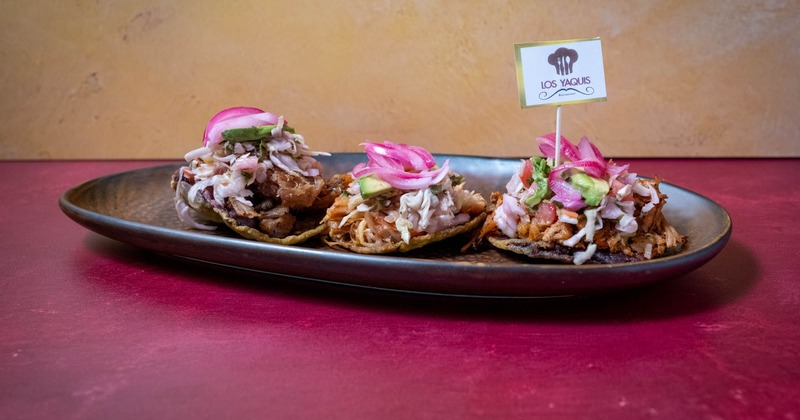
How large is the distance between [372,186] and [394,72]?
117 inches

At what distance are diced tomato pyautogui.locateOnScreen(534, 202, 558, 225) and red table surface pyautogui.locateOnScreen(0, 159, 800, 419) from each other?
33 cm

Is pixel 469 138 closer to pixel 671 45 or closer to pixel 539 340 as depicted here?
pixel 671 45

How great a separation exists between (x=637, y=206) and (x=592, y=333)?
0.64 meters

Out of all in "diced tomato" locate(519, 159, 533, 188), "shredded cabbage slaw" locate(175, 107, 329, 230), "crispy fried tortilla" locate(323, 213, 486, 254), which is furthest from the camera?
"shredded cabbage slaw" locate(175, 107, 329, 230)

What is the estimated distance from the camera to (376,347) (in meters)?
2.02

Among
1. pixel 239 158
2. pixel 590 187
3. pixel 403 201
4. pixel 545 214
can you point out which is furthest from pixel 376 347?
pixel 239 158

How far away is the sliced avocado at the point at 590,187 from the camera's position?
2363 millimetres

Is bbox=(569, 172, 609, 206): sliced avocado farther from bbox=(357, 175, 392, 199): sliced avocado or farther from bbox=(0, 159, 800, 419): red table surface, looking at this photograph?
bbox=(357, 175, 392, 199): sliced avocado

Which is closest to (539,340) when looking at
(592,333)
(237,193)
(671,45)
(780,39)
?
(592,333)

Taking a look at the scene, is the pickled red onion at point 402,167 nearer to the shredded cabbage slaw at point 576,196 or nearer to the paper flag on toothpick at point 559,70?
the shredded cabbage slaw at point 576,196

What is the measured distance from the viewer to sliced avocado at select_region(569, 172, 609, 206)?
2363mm

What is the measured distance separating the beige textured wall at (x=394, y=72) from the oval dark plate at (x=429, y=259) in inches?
94.3

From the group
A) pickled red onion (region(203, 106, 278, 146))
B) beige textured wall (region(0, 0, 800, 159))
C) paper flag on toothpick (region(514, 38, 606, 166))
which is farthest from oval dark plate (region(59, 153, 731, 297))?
beige textured wall (region(0, 0, 800, 159))

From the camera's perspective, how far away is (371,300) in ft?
7.65
